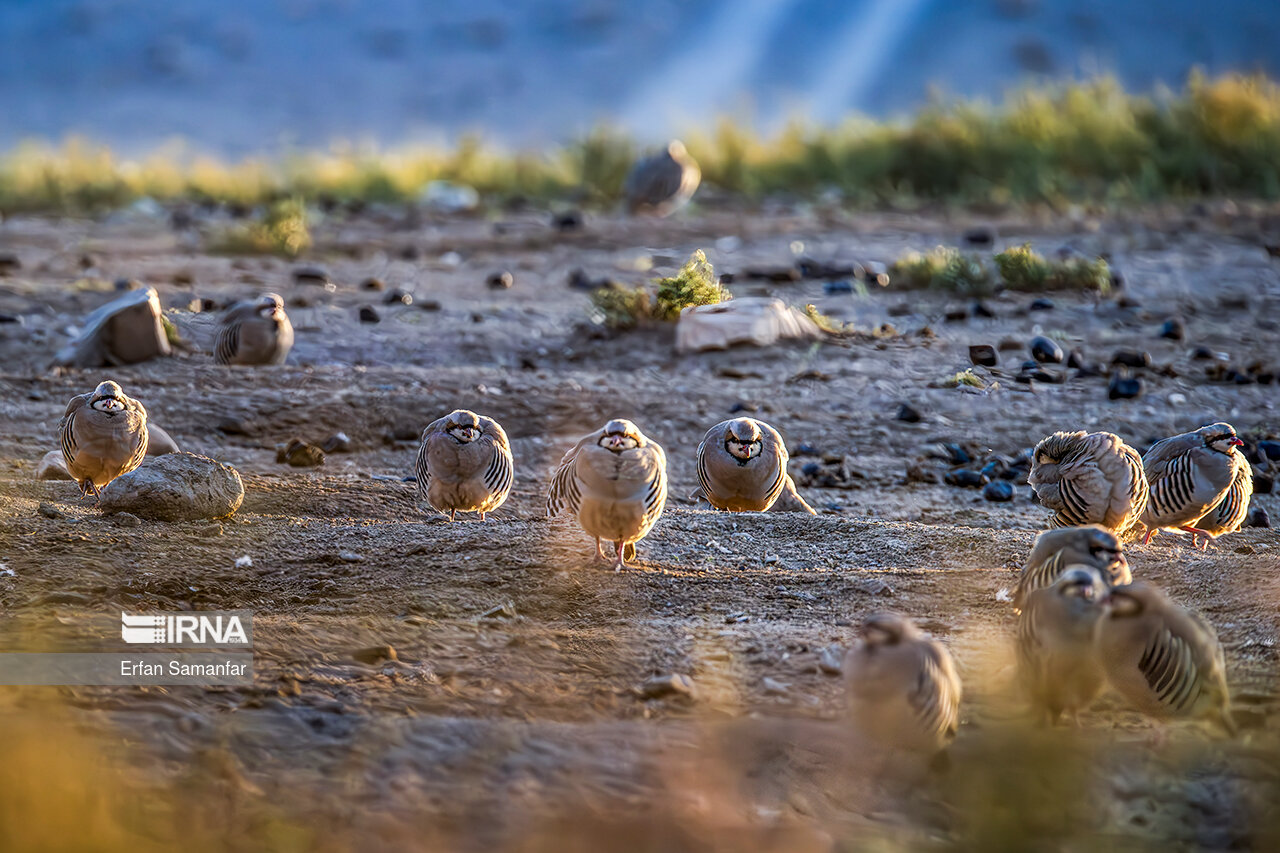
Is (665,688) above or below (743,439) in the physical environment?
below

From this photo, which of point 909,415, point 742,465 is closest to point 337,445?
point 742,465

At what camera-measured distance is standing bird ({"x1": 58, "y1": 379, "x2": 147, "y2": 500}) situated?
6504 mm

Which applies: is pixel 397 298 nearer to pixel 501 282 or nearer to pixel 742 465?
pixel 501 282

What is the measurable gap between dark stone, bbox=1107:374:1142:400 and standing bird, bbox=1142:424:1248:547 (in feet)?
8.38

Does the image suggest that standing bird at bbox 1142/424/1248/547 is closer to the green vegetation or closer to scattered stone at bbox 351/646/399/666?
scattered stone at bbox 351/646/399/666

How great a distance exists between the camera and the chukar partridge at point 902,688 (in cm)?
404

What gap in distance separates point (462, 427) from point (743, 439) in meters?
1.28

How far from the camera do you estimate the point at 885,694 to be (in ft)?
13.3

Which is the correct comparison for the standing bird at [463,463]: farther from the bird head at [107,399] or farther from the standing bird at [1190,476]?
the standing bird at [1190,476]

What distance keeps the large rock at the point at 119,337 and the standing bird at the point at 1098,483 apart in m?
6.34

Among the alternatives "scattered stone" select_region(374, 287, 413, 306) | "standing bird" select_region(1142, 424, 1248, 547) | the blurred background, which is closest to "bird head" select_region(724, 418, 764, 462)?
"standing bird" select_region(1142, 424, 1248, 547)

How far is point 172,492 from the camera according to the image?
6203 millimetres

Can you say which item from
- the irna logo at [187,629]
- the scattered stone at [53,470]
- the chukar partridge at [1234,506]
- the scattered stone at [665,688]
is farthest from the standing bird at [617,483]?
the scattered stone at [53,470]

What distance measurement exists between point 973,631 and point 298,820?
262 cm
